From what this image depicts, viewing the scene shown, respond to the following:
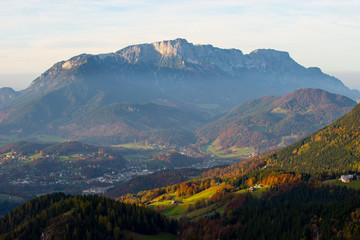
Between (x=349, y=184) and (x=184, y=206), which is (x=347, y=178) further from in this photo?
(x=184, y=206)

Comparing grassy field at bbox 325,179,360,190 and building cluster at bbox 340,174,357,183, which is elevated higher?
building cluster at bbox 340,174,357,183

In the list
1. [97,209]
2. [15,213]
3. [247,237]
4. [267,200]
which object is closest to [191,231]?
[247,237]

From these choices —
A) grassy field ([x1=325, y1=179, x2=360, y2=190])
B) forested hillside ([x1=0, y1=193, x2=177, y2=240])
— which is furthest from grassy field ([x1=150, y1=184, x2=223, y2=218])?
grassy field ([x1=325, y1=179, x2=360, y2=190])

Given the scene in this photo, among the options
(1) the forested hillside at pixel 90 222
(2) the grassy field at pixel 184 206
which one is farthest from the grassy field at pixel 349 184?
(1) the forested hillside at pixel 90 222

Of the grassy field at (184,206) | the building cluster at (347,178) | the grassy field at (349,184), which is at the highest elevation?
the building cluster at (347,178)

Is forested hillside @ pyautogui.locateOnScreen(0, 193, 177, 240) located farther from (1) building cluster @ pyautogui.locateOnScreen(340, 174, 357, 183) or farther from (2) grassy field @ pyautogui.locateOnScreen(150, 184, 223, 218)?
(1) building cluster @ pyautogui.locateOnScreen(340, 174, 357, 183)

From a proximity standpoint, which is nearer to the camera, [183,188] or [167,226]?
[167,226]

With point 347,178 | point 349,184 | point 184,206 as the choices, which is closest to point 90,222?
point 184,206

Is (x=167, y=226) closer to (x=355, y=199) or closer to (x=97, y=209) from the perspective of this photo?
(x=97, y=209)

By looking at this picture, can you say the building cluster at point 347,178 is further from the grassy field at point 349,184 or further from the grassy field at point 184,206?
the grassy field at point 184,206

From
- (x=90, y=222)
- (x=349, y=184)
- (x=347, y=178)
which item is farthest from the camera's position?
(x=347, y=178)

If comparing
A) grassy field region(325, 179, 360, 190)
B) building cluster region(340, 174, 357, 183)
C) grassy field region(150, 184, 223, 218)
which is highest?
building cluster region(340, 174, 357, 183)
